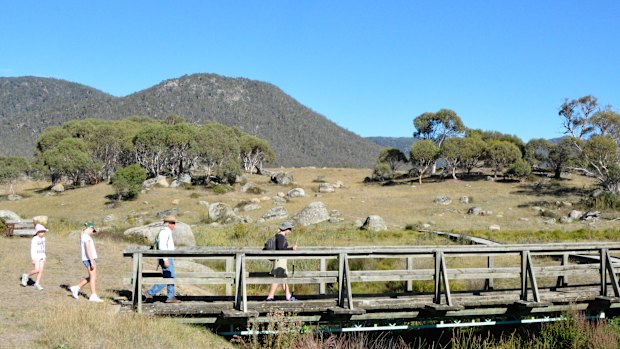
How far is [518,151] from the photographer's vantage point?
7444cm

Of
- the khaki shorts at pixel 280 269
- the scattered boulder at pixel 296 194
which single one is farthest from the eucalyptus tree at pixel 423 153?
the khaki shorts at pixel 280 269

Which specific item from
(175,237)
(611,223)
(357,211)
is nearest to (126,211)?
(357,211)

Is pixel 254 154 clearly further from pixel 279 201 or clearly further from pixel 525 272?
pixel 525 272

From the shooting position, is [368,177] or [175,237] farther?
[368,177]

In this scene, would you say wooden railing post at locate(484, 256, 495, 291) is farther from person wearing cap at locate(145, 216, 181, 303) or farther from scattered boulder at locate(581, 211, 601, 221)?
scattered boulder at locate(581, 211, 601, 221)

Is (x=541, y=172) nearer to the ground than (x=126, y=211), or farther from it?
farther from it

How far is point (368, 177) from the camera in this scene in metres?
88.9

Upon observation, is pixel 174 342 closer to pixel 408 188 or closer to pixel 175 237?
pixel 175 237

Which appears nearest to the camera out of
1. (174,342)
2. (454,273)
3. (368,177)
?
(174,342)

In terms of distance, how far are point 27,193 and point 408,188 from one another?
50035 mm

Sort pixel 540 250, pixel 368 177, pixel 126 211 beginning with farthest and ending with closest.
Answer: pixel 368 177 < pixel 126 211 < pixel 540 250

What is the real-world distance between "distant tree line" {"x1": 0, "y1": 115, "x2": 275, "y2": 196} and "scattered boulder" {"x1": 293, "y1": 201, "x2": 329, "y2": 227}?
102 ft

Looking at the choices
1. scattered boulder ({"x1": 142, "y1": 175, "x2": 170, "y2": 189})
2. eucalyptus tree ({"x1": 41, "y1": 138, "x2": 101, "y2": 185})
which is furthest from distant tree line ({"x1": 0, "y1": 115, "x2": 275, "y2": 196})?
scattered boulder ({"x1": 142, "y1": 175, "x2": 170, "y2": 189})

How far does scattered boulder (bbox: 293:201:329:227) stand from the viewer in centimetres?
4238
